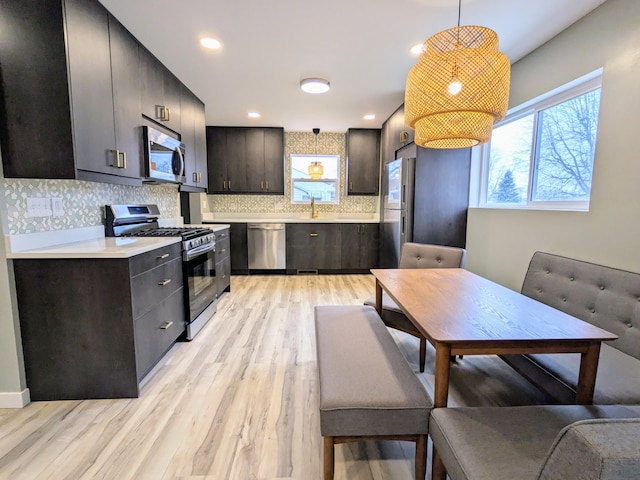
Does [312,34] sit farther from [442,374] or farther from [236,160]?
[236,160]

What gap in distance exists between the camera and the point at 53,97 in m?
1.63

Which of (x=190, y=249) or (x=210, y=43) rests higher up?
(x=210, y=43)

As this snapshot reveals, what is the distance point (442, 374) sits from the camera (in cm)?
Result: 114

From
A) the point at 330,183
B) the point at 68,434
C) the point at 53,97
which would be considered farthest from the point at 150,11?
the point at 330,183

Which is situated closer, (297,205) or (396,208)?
(396,208)

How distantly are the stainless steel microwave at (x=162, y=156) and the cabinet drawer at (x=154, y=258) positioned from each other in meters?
0.64

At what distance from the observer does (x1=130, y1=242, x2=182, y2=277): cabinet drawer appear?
1.80 m

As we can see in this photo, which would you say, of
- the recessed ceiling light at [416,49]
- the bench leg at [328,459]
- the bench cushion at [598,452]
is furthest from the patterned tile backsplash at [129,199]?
the recessed ceiling light at [416,49]

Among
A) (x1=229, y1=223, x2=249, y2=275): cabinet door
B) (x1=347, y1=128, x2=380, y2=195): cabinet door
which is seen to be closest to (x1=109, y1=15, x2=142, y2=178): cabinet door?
(x1=229, y1=223, x2=249, y2=275): cabinet door

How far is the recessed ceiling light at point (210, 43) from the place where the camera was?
224cm

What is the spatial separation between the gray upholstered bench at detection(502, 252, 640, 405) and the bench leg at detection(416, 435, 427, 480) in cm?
68

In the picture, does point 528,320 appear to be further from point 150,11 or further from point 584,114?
point 150,11

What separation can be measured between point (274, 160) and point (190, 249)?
2.81 m

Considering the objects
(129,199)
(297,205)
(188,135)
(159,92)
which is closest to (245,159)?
(297,205)
